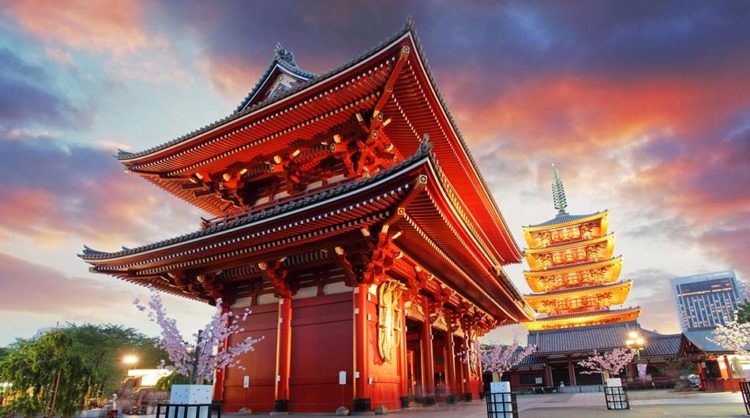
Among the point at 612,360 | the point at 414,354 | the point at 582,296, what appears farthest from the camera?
the point at 582,296

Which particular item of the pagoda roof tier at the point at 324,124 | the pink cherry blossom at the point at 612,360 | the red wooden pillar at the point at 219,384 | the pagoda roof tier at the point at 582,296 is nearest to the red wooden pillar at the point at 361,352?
the pagoda roof tier at the point at 324,124

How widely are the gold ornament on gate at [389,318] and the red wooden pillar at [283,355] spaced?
3.47 metres

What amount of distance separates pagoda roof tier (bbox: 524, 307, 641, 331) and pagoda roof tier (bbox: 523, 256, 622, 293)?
3966 millimetres

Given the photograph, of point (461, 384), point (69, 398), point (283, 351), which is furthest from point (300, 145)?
point (461, 384)

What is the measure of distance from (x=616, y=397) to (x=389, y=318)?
32.4 ft

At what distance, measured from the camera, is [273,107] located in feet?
57.3

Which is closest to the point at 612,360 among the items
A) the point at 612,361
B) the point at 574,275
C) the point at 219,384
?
the point at 612,361

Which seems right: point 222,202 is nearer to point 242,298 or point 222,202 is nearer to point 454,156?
point 242,298

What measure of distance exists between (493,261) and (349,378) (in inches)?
384

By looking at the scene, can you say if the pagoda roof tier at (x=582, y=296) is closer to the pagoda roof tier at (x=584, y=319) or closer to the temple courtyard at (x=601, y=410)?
the pagoda roof tier at (x=584, y=319)

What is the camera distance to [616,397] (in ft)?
59.0

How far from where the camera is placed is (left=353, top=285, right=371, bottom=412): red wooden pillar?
1463cm

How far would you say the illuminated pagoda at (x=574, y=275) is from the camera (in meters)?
55.8

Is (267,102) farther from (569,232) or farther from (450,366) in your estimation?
(569,232)
